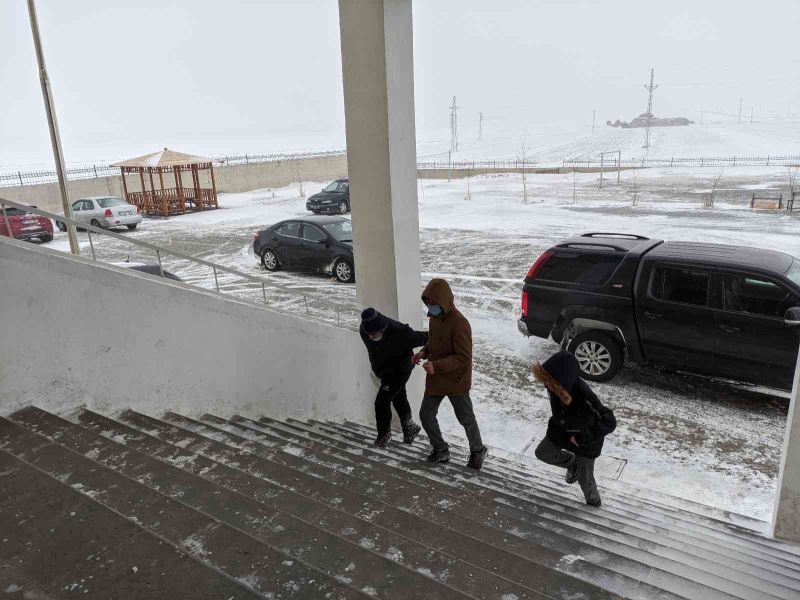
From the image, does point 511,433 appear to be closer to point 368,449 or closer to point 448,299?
point 368,449

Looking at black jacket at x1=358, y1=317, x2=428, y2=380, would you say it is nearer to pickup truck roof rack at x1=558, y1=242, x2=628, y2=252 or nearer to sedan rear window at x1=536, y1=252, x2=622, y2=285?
sedan rear window at x1=536, y1=252, x2=622, y2=285

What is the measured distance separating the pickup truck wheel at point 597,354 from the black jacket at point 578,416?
350cm

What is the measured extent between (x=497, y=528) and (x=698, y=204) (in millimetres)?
24274

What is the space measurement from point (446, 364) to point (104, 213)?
67.4 ft

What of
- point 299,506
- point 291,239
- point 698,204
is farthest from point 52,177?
point 299,506

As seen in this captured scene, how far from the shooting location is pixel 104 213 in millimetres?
21188

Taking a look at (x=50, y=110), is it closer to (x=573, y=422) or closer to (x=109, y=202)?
(x=573, y=422)

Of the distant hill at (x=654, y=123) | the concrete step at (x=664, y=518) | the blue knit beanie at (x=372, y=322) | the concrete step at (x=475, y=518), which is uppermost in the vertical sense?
the distant hill at (x=654, y=123)

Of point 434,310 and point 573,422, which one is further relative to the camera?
point 434,310

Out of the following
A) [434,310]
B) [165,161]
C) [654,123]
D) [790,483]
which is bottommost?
[790,483]

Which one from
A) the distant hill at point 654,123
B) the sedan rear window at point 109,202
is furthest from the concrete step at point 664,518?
the distant hill at point 654,123

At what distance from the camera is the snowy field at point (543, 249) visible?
5.74 m

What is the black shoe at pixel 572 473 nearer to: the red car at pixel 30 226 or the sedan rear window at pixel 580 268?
the sedan rear window at pixel 580 268

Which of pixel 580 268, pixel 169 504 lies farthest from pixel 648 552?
pixel 580 268
